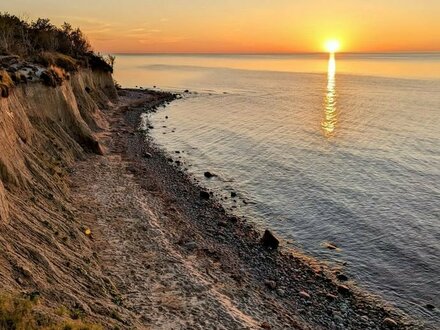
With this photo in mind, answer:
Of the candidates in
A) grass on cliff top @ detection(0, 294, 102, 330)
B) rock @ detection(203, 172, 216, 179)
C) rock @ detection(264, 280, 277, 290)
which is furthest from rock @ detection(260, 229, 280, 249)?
grass on cliff top @ detection(0, 294, 102, 330)

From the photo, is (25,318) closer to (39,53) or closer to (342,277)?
(342,277)

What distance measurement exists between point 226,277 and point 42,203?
10486 mm

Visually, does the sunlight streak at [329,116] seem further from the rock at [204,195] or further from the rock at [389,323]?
the rock at [389,323]

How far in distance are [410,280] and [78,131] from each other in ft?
97.5

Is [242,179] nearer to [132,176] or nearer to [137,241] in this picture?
[132,176]

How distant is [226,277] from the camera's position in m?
21.1

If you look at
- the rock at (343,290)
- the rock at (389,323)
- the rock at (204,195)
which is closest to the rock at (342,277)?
the rock at (343,290)

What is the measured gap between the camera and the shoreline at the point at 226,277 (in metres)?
17.5

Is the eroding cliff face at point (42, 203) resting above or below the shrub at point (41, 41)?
below

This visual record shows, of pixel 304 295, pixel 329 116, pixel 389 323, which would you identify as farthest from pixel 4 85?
pixel 329 116

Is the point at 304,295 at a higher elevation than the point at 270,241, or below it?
below

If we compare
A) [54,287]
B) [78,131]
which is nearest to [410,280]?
[54,287]

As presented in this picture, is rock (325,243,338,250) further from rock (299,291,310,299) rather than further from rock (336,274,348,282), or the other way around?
rock (299,291,310,299)

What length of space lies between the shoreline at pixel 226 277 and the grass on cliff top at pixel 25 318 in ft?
13.2
